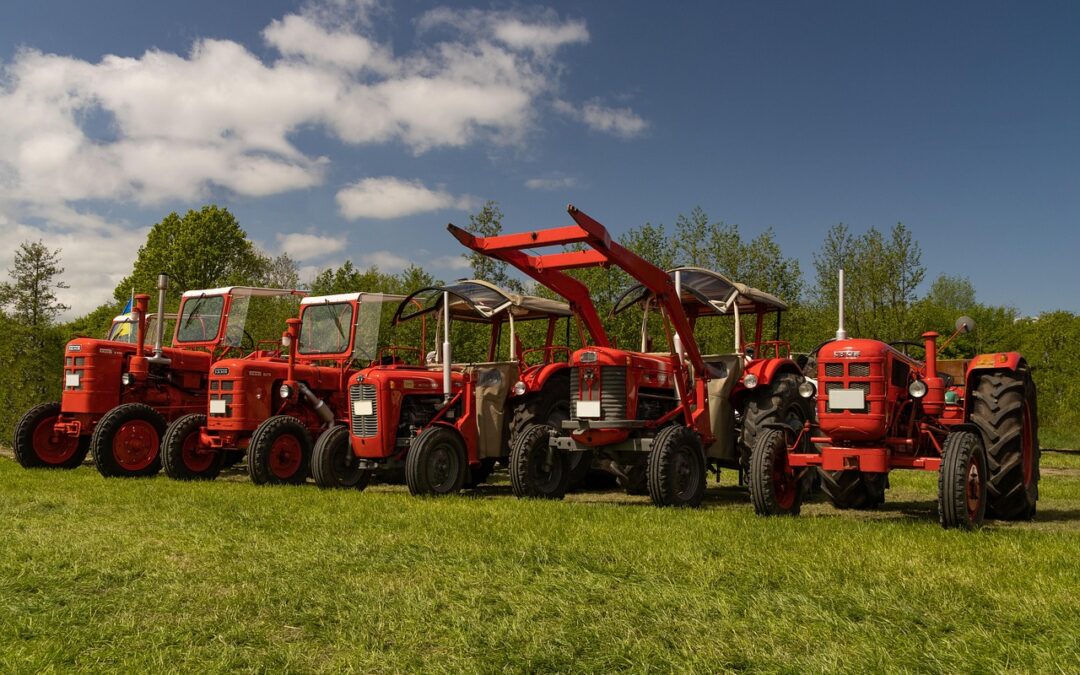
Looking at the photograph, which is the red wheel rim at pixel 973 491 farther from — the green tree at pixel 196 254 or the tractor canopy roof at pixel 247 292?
the green tree at pixel 196 254

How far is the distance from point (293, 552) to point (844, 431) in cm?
412

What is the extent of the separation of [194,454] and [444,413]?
131 inches

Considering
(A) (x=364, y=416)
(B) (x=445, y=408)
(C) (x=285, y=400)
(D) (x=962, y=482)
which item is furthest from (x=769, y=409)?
(C) (x=285, y=400)

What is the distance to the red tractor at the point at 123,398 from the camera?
10891 mm

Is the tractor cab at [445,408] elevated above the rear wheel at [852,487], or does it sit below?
above

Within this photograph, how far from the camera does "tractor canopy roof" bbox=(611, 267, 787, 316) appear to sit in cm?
975

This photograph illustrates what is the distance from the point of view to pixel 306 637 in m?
3.72

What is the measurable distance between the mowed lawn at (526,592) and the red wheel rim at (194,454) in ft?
11.5

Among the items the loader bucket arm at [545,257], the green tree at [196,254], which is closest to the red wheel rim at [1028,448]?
the loader bucket arm at [545,257]

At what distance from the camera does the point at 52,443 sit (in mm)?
12156

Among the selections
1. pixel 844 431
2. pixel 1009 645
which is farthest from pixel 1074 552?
pixel 1009 645

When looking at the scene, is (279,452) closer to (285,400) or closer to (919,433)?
(285,400)

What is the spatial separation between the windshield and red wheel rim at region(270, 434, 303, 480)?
6.16ft

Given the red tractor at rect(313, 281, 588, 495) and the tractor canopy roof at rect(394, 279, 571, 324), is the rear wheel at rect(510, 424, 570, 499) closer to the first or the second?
the red tractor at rect(313, 281, 588, 495)
